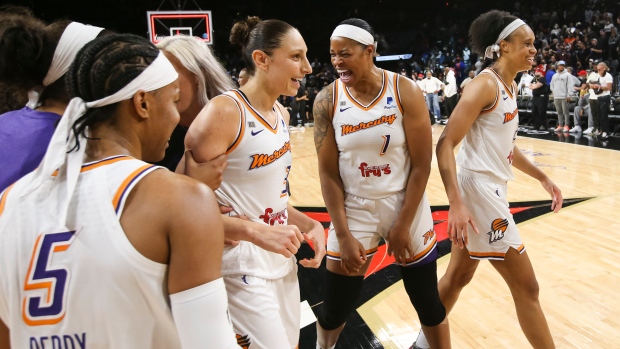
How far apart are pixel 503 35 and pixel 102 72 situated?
2455 mm

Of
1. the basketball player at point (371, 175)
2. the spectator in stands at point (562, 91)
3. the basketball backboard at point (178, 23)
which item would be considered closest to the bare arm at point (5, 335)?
the basketball player at point (371, 175)

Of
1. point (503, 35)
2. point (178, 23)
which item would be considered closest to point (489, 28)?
point (503, 35)

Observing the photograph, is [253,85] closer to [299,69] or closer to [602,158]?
[299,69]

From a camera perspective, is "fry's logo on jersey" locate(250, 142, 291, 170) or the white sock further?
the white sock

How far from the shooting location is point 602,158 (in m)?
9.14

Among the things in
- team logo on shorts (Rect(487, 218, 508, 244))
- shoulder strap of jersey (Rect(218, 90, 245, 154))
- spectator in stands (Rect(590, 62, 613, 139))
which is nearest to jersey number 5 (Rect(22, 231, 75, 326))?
shoulder strap of jersey (Rect(218, 90, 245, 154))

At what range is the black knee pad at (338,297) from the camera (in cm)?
283

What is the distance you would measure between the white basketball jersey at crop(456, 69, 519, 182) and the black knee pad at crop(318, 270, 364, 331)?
0.92 metres

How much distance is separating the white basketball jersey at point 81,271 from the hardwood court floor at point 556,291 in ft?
7.68

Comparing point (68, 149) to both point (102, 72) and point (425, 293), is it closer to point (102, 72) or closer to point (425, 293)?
point (102, 72)

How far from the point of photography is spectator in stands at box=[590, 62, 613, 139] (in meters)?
11.6

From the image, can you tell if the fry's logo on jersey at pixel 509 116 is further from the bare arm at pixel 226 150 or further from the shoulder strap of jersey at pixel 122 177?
the shoulder strap of jersey at pixel 122 177

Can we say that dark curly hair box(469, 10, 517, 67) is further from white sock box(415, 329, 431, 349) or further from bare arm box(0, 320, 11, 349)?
bare arm box(0, 320, 11, 349)

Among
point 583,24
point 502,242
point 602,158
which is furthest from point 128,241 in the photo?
point 583,24
